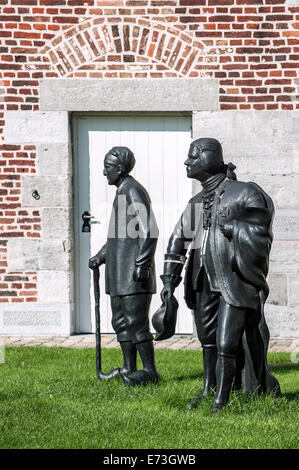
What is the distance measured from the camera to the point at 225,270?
21.1 feet

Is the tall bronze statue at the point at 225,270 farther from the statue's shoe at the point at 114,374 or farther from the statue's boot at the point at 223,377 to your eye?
the statue's shoe at the point at 114,374

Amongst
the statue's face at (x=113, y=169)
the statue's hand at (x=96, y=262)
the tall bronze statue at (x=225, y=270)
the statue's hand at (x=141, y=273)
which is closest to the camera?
the tall bronze statue at (x=225, y=270)

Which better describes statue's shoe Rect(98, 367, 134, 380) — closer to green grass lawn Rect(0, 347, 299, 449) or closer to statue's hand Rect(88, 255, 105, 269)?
green grass lawn Rect(0, 347, 299, 449)

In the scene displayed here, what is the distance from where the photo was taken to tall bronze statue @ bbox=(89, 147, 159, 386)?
7355 mm

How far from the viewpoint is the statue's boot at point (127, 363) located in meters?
7.68

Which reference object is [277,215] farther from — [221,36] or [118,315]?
[118,315]

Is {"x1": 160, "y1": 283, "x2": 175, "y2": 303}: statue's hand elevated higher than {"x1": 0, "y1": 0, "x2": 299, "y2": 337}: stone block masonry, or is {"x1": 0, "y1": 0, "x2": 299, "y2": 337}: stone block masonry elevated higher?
{"x1": 0, "y1": 0, "x2": 299, "y2": 337}: stone block masonry

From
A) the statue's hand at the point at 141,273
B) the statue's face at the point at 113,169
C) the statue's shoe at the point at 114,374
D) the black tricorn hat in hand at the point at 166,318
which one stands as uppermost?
the statue's face at the point at 113,169

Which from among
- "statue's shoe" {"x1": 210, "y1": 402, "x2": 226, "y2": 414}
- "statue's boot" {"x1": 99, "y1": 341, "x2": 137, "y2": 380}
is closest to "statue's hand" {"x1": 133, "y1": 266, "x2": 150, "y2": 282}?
"statue's boot" {"x1": 99, "y1": 341, "x2": 137, "y2": 380}

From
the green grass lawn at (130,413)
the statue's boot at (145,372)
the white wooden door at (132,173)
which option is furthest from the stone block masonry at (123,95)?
the statue's boot at (145,372)

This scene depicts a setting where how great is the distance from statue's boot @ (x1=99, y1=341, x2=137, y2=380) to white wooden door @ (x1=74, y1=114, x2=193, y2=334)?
2.72m

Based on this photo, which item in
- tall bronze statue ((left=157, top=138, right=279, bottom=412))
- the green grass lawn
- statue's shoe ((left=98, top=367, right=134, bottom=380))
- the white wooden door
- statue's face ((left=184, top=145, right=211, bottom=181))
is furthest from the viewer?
the white wooden door

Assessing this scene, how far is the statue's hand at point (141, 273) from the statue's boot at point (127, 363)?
65cm

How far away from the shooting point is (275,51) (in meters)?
10.1
